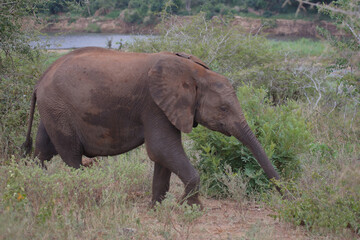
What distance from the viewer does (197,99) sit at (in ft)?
18.7

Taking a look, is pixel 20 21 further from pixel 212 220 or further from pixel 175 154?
pixel 212 220

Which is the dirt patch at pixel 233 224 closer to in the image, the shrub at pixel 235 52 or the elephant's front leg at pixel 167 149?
the elephant's front leg at pixel 167 149

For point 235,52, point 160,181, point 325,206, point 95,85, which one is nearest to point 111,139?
point 95,85

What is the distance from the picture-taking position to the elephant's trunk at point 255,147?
554 centimetres

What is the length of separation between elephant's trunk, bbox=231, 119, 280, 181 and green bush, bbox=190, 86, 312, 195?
A: 0.86 metres

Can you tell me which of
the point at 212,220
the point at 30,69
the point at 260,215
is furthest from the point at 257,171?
the point at 30,69

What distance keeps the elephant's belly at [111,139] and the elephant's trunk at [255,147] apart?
116 cm

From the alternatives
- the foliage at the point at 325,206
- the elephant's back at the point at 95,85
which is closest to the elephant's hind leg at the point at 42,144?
the elephant's back at the point at 95,85

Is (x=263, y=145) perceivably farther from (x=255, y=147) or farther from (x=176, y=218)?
(x=176, y=218)

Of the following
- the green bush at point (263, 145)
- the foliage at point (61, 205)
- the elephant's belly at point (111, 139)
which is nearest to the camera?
the foliage at point (61, 205)

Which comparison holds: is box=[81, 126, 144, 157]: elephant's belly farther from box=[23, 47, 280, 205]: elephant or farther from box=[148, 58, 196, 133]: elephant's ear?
box=[148, 58, 196, 133]: elephant's ear

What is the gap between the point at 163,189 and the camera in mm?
6047

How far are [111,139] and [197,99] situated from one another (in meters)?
1.14

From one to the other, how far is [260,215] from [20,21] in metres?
5.59
